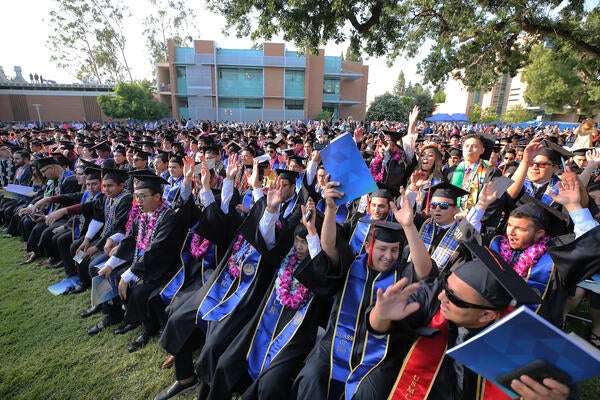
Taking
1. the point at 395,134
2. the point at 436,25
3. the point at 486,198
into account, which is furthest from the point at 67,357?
the point at 436,25

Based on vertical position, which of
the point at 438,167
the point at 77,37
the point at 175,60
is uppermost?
the point at 77,37

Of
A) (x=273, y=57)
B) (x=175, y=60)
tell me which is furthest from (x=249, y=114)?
(x=175, y=60)

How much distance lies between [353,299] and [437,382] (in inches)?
29.2

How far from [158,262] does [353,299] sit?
2191mm

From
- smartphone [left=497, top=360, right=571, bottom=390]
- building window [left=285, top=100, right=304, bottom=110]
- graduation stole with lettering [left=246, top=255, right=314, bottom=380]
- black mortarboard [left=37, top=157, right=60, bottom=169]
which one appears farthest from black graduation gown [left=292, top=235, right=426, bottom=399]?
building window [left=285, top=100, right=304, bottom=110]

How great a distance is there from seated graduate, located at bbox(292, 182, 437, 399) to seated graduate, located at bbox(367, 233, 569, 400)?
17cm

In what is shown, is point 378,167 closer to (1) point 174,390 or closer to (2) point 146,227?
(2) point 146,227

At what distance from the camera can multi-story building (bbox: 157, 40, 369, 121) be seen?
1369 inches

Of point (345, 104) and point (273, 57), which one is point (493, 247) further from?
point (345, 104)

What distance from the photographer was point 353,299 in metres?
2.36

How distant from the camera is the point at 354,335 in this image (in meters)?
2.23

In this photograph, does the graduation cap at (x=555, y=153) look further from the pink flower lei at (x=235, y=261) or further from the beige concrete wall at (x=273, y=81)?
the beige concrete wall at (x=273, y=81)

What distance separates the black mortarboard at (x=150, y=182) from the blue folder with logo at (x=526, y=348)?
3287 mm

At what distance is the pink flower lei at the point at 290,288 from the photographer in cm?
254
